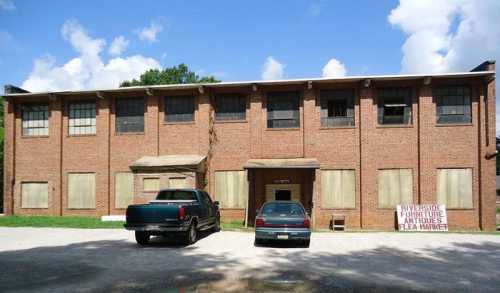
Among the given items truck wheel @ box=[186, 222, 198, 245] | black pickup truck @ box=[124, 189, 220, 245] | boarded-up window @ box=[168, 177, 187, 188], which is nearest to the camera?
black pickup truck @ box=[124, 189, 220, 245]

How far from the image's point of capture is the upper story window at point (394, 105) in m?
21.6

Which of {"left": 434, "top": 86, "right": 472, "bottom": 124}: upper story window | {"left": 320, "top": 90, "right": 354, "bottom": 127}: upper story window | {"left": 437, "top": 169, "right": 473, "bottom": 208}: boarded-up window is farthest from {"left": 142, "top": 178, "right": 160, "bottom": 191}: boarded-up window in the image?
{"left": 434, "top": 86, "right": 472, "bottom": 124}: upper story window

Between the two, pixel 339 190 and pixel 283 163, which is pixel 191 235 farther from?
pixel 339 190

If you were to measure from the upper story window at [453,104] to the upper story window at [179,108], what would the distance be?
1301 cm

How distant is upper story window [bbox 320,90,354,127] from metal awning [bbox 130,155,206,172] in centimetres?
693

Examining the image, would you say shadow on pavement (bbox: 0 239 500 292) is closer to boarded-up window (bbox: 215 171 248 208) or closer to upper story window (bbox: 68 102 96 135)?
boarded-up window (bbox: 215 171 248 208)

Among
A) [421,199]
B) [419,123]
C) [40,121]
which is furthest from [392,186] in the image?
[40,121]

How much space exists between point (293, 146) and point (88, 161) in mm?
11763

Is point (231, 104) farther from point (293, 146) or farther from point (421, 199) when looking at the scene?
point (421, 199)

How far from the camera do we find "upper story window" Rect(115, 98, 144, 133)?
2364 cm

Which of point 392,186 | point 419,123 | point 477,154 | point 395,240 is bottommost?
point 395,240

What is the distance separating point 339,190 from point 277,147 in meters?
3.93

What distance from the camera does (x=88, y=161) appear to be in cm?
2384

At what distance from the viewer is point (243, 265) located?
10.0 m
